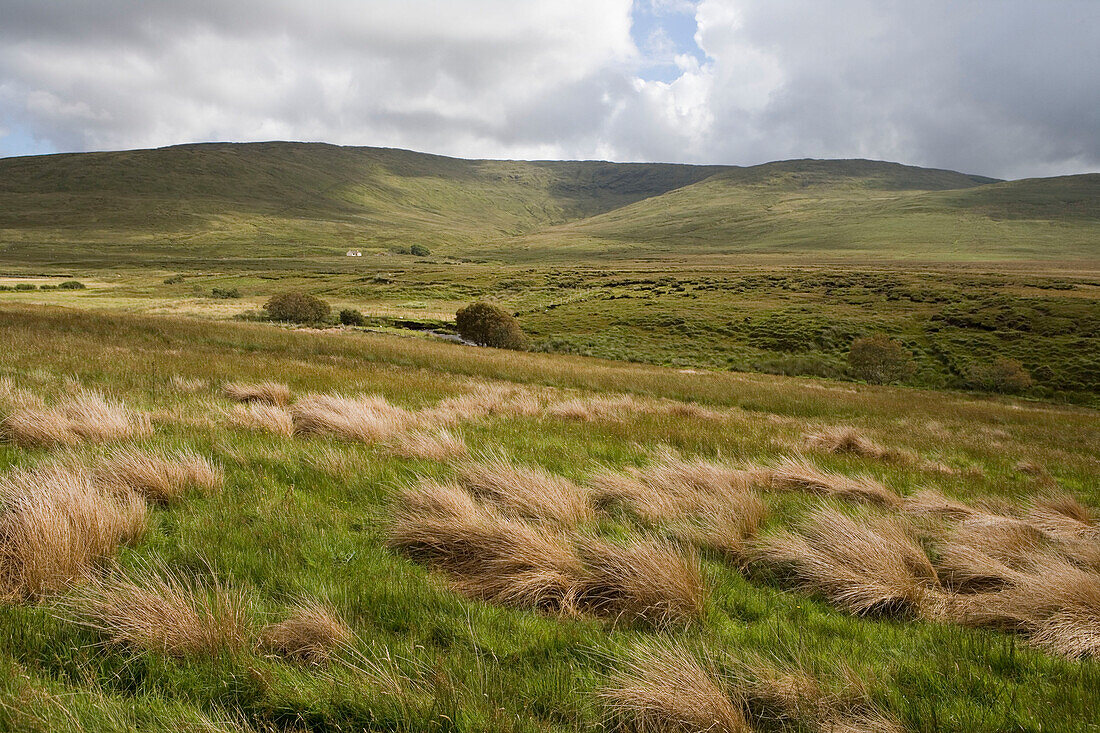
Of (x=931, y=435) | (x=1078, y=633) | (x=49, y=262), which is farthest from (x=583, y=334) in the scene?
(x=49, y=262)

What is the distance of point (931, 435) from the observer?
53.6 ft

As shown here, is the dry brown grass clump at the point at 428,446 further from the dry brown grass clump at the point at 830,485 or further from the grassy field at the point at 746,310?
the grassy field at the point at 746,310

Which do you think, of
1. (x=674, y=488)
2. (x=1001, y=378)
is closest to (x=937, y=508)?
(x=674, y=488)

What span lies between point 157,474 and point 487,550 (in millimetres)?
2945

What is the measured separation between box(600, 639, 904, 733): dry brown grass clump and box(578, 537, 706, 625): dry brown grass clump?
598mm

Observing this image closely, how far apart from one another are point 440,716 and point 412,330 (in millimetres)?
62772

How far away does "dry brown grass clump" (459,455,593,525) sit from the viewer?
4.85 meters

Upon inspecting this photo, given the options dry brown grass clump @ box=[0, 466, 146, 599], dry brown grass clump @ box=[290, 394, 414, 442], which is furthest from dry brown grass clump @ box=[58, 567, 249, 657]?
dry brown grass clump @ box=[290, 394, 414, 442]

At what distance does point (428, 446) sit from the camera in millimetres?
6715

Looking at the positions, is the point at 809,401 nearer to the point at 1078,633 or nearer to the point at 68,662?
the point at 1078,633

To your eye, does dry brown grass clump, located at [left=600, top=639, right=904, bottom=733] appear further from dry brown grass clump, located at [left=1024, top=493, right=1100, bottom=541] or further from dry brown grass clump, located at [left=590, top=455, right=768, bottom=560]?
dry brown grass clump, located at [left=1024, top=493, right=1100, bottom=541]

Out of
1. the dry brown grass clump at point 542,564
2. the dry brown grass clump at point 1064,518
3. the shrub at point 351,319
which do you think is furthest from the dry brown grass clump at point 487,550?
the shrub at point 351,319

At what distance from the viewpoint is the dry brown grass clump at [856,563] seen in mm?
3861

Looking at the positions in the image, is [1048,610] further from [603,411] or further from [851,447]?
[603,411]
